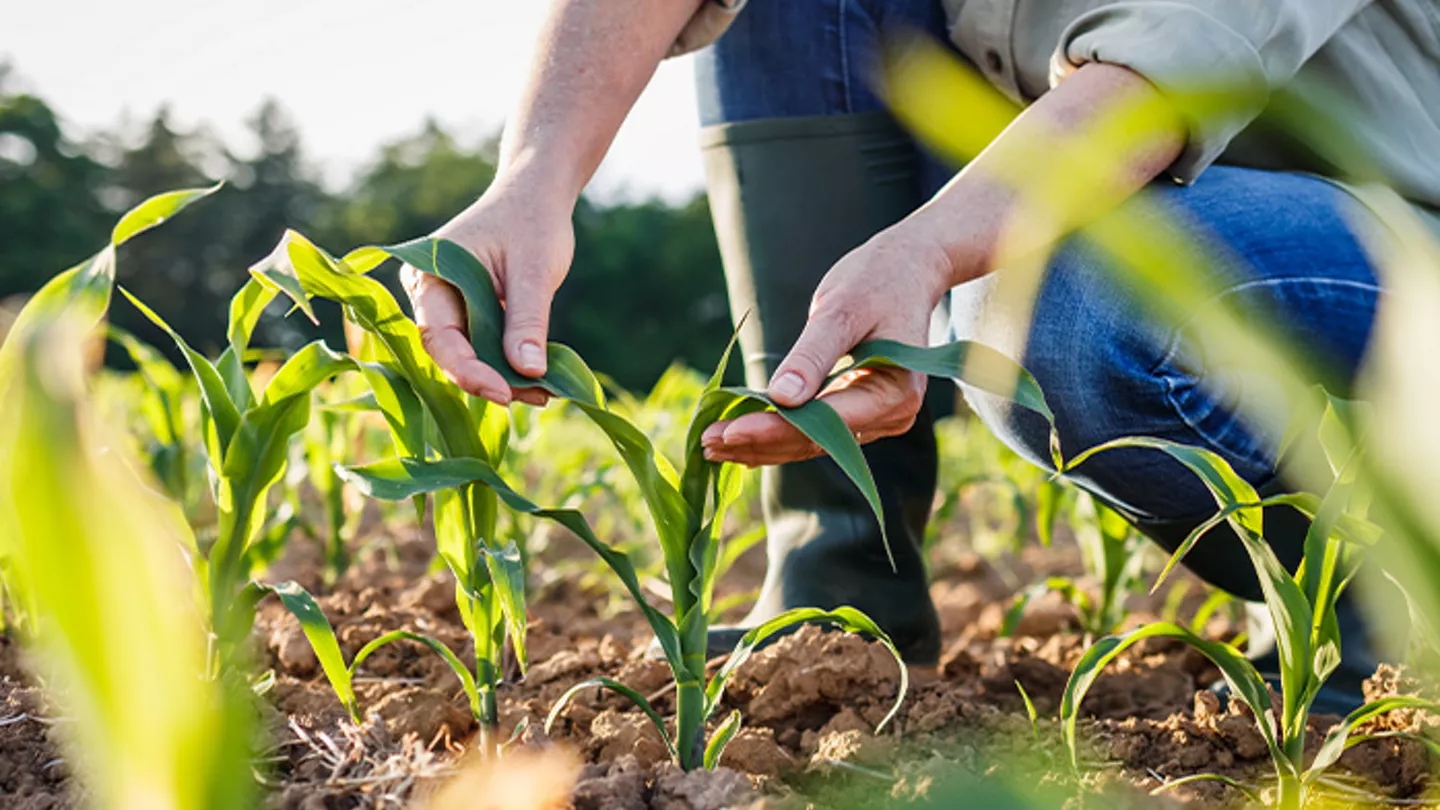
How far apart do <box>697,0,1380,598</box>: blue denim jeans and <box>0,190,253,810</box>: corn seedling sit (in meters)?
1.06

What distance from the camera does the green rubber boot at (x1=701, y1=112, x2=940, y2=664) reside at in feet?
5.74

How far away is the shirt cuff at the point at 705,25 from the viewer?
5.30ft

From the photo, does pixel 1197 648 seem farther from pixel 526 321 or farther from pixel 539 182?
pixel 539 182

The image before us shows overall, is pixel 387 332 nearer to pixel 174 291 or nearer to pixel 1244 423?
pixel 1244 423

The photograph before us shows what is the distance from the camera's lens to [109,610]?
465 millimetres

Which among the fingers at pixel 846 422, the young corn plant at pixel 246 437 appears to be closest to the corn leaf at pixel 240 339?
the young corn plant at pixel 246 437

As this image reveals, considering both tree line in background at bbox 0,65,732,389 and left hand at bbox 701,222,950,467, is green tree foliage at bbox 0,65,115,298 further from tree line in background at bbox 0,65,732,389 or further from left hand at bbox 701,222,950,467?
left hand at bbox 701,222,950,467

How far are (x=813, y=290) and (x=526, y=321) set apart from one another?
0.74 metres

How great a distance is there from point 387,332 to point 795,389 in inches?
14.0

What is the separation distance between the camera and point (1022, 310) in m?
1.44

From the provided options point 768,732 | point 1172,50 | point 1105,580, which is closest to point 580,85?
point 1172,50

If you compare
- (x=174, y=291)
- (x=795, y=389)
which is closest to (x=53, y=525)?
(x=795, y=389)

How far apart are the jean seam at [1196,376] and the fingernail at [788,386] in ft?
1.80

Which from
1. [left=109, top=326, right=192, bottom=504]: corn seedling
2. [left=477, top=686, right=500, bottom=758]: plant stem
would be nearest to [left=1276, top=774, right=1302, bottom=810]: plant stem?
[left=477, top=686, right=500, bottom=758]: plant stem
